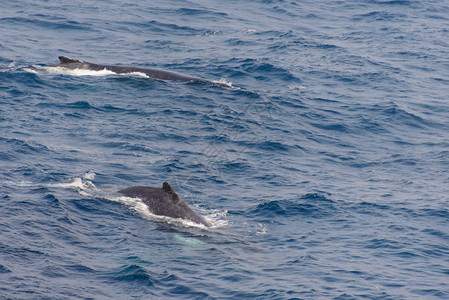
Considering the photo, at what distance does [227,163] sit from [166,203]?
656 centimetres

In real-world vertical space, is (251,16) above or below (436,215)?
above

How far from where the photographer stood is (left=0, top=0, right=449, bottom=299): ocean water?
21094 mm

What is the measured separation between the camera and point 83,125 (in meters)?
33.7

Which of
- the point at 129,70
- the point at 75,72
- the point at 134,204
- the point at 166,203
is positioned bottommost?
the point at 134,204

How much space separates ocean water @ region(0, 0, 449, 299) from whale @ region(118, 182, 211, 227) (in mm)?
391

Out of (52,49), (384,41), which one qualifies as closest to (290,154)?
(52,49)

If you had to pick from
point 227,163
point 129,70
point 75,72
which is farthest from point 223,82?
point 227,163

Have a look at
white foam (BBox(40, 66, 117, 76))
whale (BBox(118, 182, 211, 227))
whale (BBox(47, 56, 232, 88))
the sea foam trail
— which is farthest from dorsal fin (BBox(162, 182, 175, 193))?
white foam (BBox(40, 66, 117, 76))

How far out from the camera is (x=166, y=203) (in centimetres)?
2491

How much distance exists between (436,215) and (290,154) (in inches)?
327

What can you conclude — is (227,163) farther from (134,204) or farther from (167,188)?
(134,204)

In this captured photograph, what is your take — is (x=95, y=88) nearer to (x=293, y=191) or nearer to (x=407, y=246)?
(x=293, y=191)

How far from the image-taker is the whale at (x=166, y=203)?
24469 millimetres

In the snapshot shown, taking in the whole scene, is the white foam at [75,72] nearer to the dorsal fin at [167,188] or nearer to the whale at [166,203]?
the whale at [166,203]
